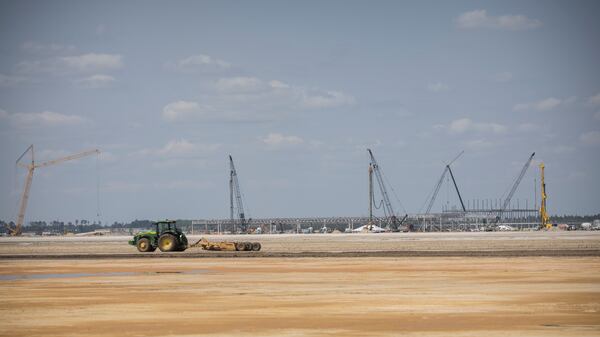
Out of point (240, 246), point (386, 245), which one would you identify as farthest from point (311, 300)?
point (386, 245)

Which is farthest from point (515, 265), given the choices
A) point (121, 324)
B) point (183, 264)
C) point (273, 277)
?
point (121, 324)

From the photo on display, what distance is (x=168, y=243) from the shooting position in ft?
250

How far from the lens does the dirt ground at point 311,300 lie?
27141mm

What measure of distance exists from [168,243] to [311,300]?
43.0 metres

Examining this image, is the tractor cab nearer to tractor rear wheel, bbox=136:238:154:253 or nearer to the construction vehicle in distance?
the construction vehicle in distance

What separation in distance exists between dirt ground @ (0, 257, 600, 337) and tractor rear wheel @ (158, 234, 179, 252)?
18955mm

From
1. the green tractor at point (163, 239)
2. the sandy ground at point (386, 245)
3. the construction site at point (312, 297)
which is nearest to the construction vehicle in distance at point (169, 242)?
the green tractor at point (163, 239)

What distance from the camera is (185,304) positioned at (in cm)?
3409

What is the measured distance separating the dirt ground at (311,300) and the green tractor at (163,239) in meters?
19.1

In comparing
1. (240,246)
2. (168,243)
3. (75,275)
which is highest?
(168,243)

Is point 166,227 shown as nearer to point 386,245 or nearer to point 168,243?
point 168,243

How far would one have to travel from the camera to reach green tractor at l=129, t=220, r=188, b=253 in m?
76.2

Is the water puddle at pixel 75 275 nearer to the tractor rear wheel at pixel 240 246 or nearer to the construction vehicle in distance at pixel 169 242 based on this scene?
the construction vehicle in distance at pixel 169 242

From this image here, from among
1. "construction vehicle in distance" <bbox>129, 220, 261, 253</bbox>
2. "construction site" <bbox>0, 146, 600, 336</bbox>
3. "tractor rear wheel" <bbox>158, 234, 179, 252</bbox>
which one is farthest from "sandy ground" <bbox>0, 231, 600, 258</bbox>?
"construction site" <bbox>0, 146, 600, 336</bbox>
